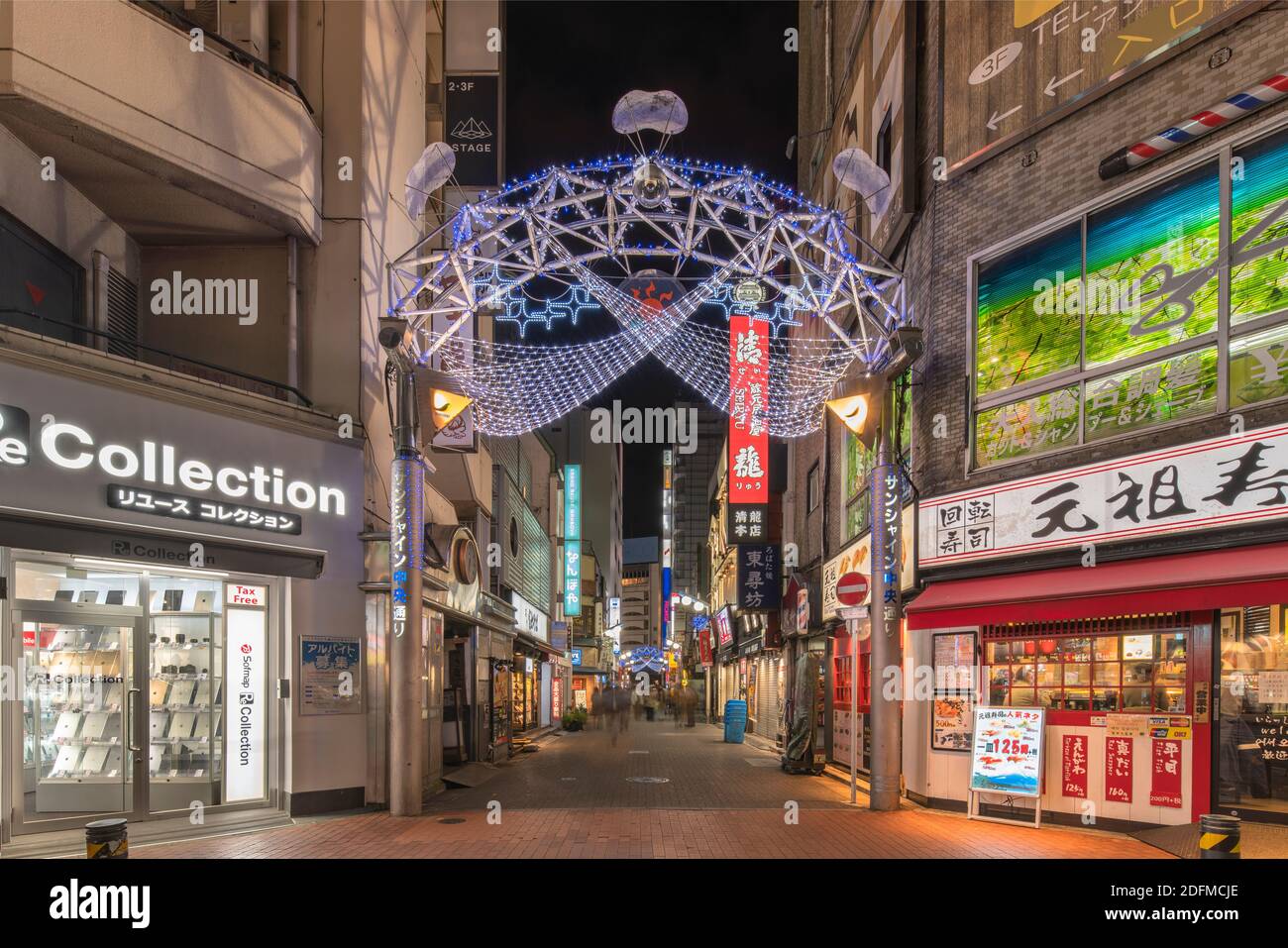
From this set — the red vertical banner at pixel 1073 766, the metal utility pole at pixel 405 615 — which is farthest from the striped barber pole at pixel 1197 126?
the metal utility pole at pixel 405 615

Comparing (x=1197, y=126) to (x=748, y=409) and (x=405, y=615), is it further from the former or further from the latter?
(x=748, y=409)

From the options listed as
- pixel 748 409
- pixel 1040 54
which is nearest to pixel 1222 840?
pixel 1040 54

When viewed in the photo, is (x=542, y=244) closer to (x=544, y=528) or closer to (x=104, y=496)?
(x=104, y=496)

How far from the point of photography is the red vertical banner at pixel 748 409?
24.6m

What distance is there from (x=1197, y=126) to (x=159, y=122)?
1219 centimetres

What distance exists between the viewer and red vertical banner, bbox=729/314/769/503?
80.8 ft

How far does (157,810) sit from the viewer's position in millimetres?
11727

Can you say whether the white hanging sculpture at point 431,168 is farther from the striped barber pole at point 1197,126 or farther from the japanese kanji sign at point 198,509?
the striped barber pole at point 1197,126

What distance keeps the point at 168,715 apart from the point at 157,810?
1174mm

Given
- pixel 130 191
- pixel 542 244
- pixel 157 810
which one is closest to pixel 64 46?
pixel 130 191

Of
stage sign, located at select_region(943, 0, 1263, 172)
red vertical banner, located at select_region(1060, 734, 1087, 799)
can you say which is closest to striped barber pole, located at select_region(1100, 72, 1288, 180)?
stage sign, located at select_region(943, 0, 1263, 172)

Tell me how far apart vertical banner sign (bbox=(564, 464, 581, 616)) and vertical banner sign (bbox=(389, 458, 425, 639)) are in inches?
1395

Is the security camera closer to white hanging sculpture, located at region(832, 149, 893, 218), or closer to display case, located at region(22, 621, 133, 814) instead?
display case, located at region(22, 621, 133, 814)

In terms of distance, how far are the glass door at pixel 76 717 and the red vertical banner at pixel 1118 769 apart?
37.5 feet
